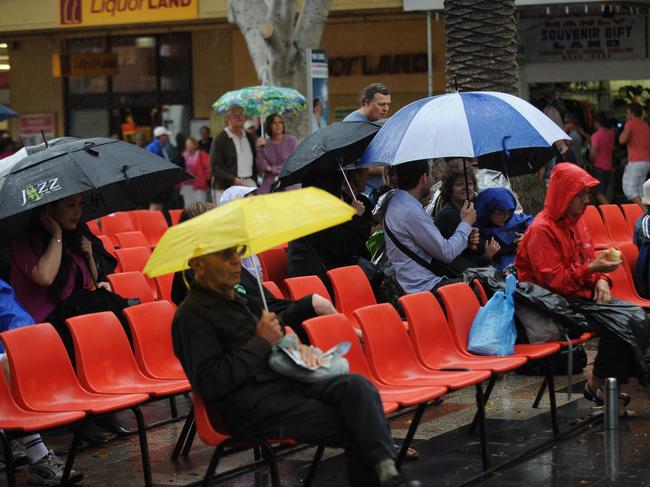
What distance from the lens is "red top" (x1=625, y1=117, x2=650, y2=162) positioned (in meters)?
19.7

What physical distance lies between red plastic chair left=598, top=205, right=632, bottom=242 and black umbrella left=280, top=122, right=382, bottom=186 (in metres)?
4.61

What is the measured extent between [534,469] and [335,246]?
308cm

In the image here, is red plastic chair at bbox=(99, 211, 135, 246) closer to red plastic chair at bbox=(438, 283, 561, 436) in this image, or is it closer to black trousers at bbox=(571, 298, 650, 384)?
red plastic chair at bbox=(438, 283, 561, 436)

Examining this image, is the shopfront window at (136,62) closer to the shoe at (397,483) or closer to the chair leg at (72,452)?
the chair leg at (72,452)

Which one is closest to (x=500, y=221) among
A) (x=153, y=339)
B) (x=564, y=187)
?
(x=564, y=187)

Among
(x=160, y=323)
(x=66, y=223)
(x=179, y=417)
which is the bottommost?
(x=179, y=417)

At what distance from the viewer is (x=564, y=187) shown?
8188 millimetres

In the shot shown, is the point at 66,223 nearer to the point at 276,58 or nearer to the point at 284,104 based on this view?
the point at 284,104

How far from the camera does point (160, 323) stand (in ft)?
25.0

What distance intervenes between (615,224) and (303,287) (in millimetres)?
6186

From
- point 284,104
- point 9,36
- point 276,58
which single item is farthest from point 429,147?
point 9,36

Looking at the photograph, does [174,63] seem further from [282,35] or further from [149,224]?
[149,224]

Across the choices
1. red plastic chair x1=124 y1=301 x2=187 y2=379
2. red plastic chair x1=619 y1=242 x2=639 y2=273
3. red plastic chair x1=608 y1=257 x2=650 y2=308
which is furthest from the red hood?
red plastic chair x1=124 y1=301 x2=187 y2=379

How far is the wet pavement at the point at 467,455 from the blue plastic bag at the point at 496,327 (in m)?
0.56
